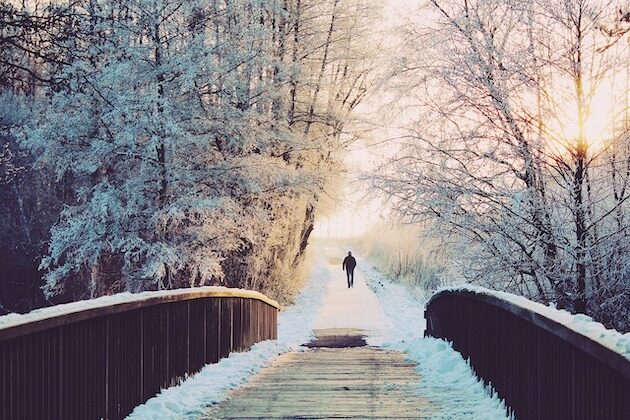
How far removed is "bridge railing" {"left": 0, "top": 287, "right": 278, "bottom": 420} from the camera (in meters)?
3.99

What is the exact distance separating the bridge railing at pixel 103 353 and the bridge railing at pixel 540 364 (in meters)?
2.87

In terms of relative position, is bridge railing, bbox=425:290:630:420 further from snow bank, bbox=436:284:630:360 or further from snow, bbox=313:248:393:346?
snow, bbox=313:248:393:346

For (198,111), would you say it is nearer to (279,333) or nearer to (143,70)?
(143,70)

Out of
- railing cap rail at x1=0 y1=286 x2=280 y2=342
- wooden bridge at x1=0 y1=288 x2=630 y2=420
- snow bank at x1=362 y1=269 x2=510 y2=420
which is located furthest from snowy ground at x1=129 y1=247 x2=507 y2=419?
railing cap rail at x1=0 y1=286 x2=280 y2=342

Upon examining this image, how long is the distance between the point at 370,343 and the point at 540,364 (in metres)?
11.3

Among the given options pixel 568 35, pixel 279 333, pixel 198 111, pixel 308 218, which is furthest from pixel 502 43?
pixel 308 218

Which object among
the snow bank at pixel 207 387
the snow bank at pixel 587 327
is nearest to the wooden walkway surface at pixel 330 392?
the snow bank at pixel 207 387

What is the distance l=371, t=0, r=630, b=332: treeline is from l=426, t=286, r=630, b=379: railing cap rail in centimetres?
324

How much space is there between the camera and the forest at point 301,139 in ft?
32.1

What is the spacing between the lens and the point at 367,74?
23.1 metres

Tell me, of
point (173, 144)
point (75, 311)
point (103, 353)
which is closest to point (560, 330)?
point (75, 311)

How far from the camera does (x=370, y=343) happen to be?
15.9 meters

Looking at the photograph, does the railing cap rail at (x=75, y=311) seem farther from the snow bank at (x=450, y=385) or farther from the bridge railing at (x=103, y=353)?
the snow bank at (x=450, y=385)

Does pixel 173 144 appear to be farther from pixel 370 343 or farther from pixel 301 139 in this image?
pixel 370 343
